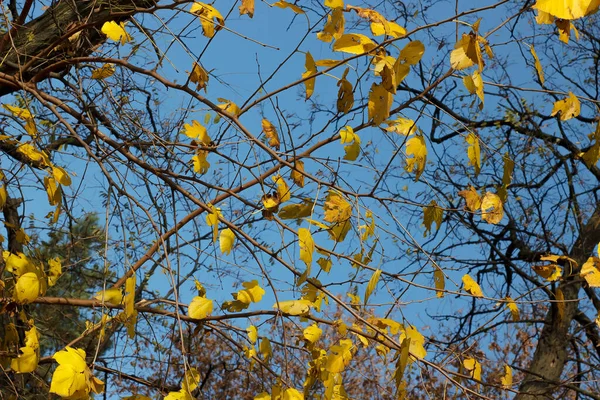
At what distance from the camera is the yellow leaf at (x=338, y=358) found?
1.58 metres

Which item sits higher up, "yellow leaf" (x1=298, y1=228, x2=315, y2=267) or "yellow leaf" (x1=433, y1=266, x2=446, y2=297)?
"yellow leaf" (x1=433, y1=266, x2=446, y2=297)

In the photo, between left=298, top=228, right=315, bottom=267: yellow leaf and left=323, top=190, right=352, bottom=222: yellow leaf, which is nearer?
left=298, top=228, right=315, bottom=267: yellow leaf

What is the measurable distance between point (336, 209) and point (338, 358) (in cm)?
36

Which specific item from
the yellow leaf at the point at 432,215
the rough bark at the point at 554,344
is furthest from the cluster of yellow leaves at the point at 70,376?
the rough bark at the point at 554,344

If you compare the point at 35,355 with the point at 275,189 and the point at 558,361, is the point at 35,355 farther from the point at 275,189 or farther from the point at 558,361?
the point at 558,361

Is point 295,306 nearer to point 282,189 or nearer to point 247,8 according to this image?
point 282,189

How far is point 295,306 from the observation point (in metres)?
1.65

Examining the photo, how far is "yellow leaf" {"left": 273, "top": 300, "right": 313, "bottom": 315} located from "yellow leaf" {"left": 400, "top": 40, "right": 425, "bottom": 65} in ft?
2.12

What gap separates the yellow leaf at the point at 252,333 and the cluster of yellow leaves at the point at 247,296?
107 mm

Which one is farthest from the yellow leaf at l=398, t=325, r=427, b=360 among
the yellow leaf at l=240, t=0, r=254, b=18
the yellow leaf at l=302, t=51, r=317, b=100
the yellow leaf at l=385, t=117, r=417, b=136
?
the yellow leaf at l=240, t=0, r=254, b=18

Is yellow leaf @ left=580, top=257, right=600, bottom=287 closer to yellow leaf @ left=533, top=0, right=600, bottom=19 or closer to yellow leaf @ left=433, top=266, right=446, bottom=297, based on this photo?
yellow leaf @ left=433, top=266, right=446, bottom=297

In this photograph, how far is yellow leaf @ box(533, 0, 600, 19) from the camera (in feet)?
3.06

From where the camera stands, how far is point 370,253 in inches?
70.9

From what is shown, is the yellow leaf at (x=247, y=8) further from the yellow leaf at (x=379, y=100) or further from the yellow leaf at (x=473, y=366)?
the yellow leaf at (x=473, y=366)
